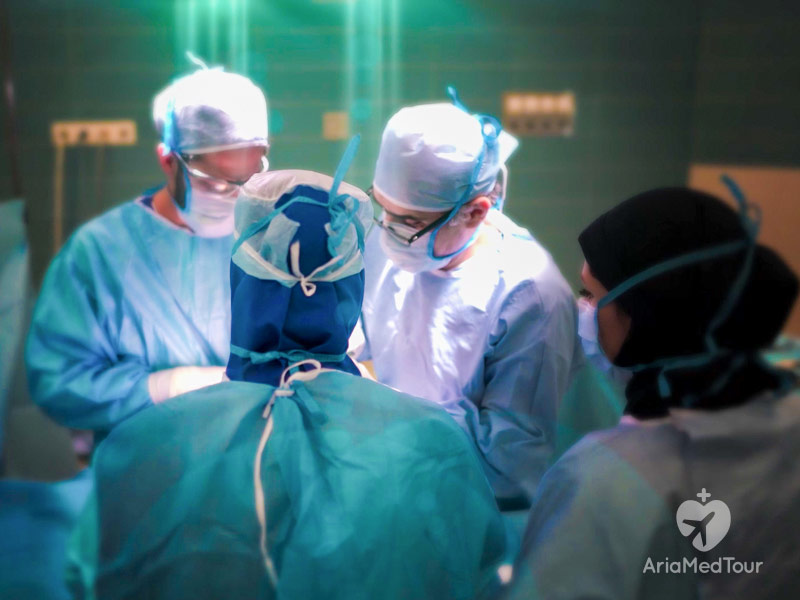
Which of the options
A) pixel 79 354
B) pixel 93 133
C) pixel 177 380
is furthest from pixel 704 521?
pixel 93 133

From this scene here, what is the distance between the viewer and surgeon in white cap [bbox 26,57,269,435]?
4.87 ft

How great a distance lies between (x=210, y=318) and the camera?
1.59m

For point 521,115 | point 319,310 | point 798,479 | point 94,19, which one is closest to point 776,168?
point 798,479

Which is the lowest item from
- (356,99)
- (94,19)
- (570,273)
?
(570,273)

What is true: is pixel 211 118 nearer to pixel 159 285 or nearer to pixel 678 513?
pixel 159 285

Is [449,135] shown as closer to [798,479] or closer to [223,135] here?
[223,135]

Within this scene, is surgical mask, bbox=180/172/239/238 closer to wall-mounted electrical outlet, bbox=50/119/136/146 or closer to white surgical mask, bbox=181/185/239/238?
white surgical mask, bbox=181/185/239/238

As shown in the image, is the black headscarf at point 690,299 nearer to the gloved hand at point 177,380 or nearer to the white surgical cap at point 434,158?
the white surgical cap at point 434,158

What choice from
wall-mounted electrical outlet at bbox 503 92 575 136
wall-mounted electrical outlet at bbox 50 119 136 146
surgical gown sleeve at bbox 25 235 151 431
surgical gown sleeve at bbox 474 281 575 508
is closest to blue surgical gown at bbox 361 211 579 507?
surgical gown sleeve at bbox 474 281 575 508

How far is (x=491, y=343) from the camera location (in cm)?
144

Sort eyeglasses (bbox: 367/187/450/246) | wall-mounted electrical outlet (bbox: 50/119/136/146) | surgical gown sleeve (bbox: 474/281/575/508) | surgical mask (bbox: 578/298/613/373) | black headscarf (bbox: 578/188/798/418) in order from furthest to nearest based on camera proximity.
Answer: wall-mounted electrical outlet (bbox: 50/119/136/146)
eyeglasses (bbox: 367/187/450/246)
surgical gown sleeve (bbox: 474/281/575/508)
surgical mask (bbox: 578/298/613/373)
black headscarf (bbox: 578/188/798/418)

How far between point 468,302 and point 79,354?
2.99ft

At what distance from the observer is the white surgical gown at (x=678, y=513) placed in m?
0.90

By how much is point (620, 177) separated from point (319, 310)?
2.67m
